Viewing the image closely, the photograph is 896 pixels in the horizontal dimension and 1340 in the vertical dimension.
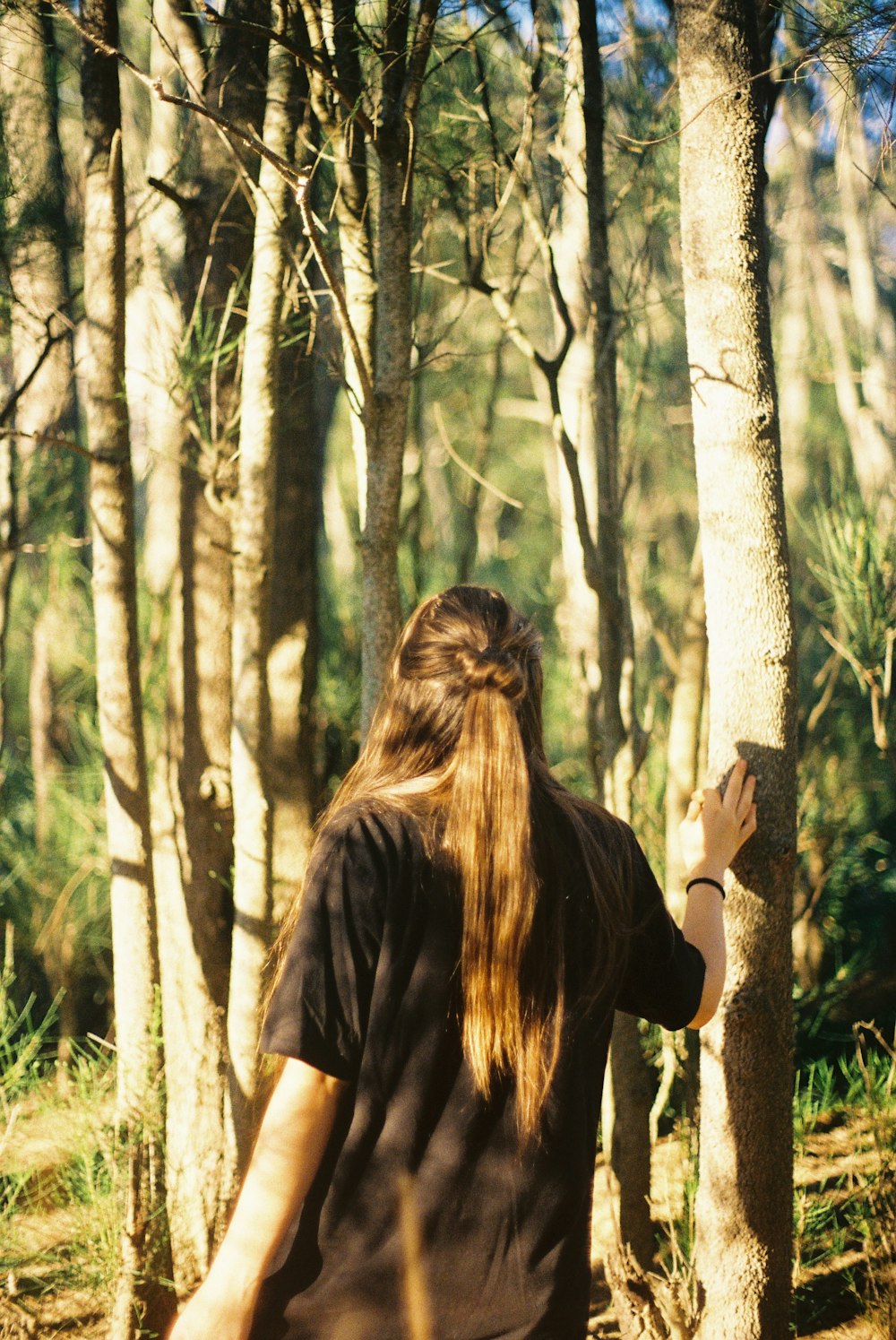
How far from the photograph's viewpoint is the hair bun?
56.3 inches

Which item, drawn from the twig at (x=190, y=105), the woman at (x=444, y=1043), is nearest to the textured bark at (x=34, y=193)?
the twig at (x=190, y=105)

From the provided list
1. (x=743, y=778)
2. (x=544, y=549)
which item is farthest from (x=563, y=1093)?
(x=544, y=549)

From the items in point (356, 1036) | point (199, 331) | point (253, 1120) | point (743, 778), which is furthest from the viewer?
point (199, 331)

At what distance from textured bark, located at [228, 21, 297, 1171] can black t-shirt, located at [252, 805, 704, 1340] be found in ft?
4.60

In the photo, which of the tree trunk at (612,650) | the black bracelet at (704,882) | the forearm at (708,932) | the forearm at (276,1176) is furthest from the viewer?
the tree trunk at (612,650)

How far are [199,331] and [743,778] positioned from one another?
6.71 ft

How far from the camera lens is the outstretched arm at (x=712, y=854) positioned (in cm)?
169

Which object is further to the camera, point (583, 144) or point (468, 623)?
point (583, 144)

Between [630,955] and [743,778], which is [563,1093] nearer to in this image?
[630,955]

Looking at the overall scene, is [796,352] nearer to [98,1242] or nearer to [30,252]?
[30,252]

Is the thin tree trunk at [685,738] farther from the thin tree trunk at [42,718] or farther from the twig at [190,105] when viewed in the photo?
the thin tree trunk at [42,718]

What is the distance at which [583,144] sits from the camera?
3170mm

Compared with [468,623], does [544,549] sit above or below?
above

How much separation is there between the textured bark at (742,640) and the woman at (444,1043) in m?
0.72
